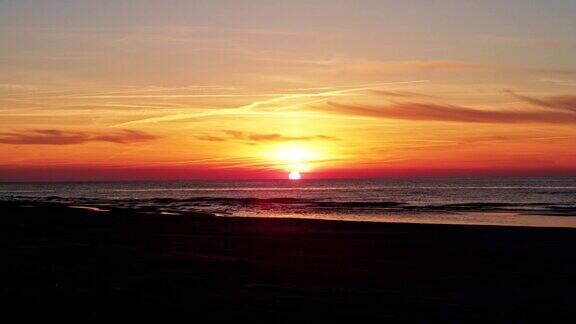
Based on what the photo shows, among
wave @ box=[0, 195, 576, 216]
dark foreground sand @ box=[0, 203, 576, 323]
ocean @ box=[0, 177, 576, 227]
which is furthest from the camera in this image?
wave @ box=[0, 195, 576, 216]

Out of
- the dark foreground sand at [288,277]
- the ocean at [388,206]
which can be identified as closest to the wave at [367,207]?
the ocean at [388,206]

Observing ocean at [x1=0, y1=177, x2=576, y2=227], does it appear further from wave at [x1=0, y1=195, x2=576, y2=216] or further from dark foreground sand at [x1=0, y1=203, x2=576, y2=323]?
dark foreground sand at [x1=0, y1=203, x2=576, y2=323]

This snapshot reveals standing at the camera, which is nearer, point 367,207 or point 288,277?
point 288,277

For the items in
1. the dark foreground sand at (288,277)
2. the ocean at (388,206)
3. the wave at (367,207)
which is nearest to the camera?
the dark foreground sand at (288,277)

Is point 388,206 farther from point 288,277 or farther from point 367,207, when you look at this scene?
point 288,277

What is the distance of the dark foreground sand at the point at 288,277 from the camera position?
12305 millimetres

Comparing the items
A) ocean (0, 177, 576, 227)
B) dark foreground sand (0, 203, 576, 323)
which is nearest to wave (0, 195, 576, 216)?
ocean (0, 177, 576, 227)

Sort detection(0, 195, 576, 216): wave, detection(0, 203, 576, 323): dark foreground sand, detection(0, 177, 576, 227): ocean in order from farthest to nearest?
1. detection(0, 195, 576, 216): wave
2. detection(0, 177, 576, 227): ocean
3. detection(0, 203, 576, 323): dark foreground sand

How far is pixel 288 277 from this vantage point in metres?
17.0

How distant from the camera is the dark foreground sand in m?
12.3

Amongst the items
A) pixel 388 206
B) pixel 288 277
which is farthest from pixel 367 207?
pixel 288 277

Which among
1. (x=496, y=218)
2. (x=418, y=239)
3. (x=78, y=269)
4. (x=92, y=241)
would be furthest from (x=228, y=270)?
(x=496, y=218)

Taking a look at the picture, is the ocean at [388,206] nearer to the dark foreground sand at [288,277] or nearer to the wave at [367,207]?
the wave at [367,207]

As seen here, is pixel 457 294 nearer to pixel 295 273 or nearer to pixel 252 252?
pixel 295 273
